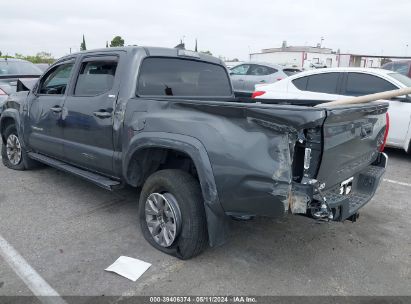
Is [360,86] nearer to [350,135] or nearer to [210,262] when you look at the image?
[350,135]

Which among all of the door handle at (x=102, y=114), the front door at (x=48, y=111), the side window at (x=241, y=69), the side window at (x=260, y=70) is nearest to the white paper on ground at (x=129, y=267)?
the door handle at (x=102, y=114)

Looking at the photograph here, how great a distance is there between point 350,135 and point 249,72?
10.1 meters

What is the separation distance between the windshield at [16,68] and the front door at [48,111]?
518 cm

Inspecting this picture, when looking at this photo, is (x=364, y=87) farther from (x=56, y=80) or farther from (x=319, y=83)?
(x=56, y=80)

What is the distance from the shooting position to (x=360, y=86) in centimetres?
664

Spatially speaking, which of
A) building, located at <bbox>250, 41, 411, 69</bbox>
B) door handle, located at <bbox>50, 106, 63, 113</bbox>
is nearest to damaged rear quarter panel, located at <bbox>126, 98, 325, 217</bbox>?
door handle, located at <bbox>50, 106, 63, 113</bbox>

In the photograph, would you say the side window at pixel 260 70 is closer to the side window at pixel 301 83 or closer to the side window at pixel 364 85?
the side window at pixel 301 83

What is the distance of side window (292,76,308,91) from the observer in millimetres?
7461

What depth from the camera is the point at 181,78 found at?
13.4 ft

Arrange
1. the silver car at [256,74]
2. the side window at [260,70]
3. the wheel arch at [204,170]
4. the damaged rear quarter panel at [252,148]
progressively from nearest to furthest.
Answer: the damaged rear quarter panel at [252,148] < the wheel arch at [204,170] < the silver car at [256,74] < the side window at [260,70]

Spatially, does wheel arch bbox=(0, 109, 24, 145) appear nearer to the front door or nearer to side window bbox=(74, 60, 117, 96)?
the front door

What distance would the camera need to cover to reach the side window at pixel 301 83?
7461 mm

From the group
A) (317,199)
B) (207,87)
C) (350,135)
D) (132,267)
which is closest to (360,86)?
(207,87)

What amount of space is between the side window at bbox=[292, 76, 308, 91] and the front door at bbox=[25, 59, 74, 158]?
468 cm
